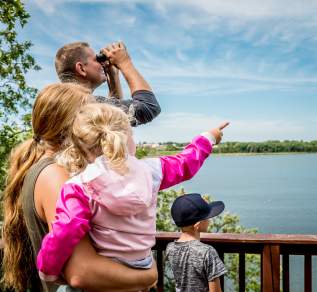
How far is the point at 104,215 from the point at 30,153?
0.32 metres

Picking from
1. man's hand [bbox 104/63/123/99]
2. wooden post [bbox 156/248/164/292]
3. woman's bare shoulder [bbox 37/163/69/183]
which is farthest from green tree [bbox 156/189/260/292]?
woman's bare shoulder [bbox 37/163/69/183]

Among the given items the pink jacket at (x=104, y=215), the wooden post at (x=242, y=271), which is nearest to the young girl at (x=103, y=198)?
the pink jacket at (x=104, y=215)

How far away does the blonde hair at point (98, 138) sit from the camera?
3.92 feet

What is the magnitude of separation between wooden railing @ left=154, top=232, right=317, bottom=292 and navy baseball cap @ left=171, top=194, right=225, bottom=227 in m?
0.19

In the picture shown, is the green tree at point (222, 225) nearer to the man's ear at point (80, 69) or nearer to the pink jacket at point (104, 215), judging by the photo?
the man's ear at point (80, 69)

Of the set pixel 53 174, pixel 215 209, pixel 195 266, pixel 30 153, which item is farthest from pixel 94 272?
pixel 215 209

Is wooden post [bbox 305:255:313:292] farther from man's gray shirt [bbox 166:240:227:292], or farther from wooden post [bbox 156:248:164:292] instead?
wooden post [bbox 156:248:164:292]

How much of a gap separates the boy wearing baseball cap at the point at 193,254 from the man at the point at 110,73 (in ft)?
2.46

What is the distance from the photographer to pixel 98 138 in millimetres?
1228

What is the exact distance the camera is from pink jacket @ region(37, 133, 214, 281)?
1.16 m

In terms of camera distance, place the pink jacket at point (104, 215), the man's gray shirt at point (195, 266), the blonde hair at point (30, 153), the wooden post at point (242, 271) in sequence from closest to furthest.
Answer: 1. the pink jacket at point (104, 215)
2. the blonde hair at point (30, 153)
3. the man's gray shirt at point (195, 266)
4. the wooden post at point (242, 271)

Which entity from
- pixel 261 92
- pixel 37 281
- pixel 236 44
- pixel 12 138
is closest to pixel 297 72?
pixel 261 92

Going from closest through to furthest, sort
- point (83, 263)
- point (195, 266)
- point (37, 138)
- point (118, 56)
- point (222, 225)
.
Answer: point (83, 263) < point (37, 138) < point (118, 56) < point (195, 266) < point (222, 225)

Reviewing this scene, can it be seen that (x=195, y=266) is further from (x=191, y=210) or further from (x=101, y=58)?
(x=101, y=58)
